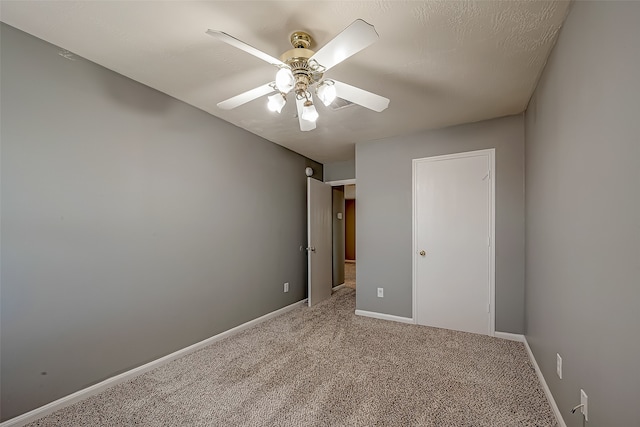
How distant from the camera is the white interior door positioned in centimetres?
388

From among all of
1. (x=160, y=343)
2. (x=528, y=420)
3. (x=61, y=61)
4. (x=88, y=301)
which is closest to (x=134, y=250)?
(x=88, y=301)

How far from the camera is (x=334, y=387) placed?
194cm

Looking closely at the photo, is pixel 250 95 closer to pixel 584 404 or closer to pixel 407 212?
pixel 407 212

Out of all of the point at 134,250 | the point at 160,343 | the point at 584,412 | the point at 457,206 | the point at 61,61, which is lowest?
the point at 160,343

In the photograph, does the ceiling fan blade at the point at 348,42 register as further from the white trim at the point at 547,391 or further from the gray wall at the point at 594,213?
the white trim at the point at 547,391

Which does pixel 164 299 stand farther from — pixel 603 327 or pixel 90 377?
pixel 603 327

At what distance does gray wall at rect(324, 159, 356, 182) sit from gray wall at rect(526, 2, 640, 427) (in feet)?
9.47

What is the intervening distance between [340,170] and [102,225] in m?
3.48

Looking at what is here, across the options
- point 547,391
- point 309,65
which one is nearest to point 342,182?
point 309,65

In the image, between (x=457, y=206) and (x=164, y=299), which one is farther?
(x=457, y=206)

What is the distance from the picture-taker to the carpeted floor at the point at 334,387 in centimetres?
164

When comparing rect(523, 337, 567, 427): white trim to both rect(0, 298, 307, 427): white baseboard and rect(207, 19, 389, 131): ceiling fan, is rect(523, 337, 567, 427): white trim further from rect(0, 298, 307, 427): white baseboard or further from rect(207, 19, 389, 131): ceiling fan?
rect(0, 298, 307, 427): white baseboard

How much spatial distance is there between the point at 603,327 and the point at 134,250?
2840 millimetres

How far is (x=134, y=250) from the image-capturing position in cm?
211
